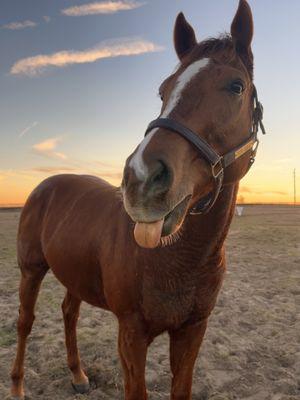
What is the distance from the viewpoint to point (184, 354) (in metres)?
2.88

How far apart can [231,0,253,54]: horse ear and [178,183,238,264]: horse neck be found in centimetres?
90

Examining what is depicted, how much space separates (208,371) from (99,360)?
132 centimetres

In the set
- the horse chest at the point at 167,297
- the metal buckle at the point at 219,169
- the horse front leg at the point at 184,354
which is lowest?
the horse front leg at the point at 184,354

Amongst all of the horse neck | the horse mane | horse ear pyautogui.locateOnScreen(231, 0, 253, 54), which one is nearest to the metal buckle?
the horse neck

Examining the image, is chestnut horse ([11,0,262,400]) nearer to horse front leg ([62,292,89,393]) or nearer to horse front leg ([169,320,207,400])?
horse front leg ([169,320,207,400])

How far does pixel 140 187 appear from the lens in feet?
6.02

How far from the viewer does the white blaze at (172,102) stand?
1.83 meters

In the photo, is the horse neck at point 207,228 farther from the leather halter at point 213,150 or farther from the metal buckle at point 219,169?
the metal buckle at point 219,169

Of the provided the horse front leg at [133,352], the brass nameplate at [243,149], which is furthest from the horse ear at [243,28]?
the horse front leg at [133,352]

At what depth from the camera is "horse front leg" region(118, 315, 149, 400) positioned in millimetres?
2613

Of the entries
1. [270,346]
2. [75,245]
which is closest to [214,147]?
[75,245]

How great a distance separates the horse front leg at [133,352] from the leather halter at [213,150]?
0.91m

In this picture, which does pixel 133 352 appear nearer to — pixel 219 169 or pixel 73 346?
pixel 219 169

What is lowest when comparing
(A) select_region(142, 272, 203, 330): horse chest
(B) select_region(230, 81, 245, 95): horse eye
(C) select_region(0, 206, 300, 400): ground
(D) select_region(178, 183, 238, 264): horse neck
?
(C) select_region(0, 206, 300, 400): ground
